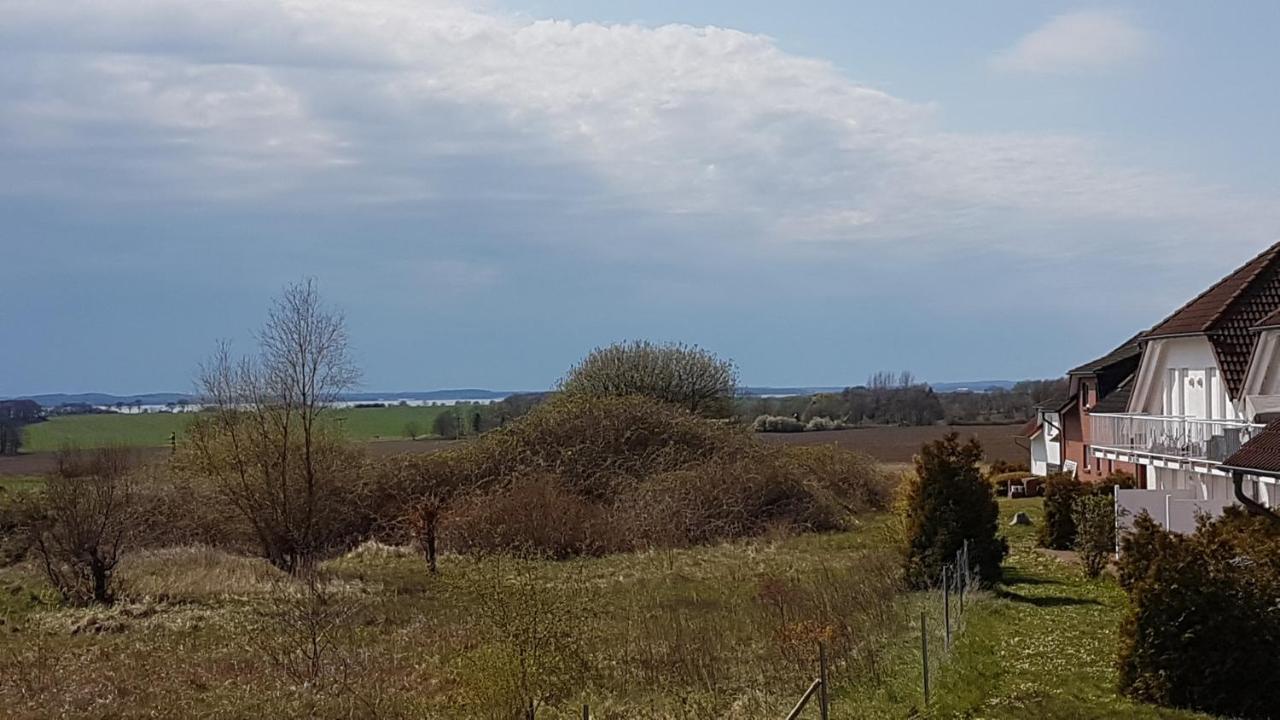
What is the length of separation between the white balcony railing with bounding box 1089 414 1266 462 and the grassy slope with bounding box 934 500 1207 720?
165 inches

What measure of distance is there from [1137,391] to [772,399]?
6607 cm

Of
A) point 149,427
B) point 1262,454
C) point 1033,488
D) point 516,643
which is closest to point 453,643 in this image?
point 516,643

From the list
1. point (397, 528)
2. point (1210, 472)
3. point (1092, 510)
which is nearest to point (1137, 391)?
point (1210, 472)

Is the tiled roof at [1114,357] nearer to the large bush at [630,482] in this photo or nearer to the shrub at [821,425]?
the large bush at [630,482]

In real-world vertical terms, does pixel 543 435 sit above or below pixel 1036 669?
above

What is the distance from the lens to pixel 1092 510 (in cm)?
2181

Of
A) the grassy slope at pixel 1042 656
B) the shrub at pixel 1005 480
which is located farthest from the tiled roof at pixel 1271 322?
the shrub at pixel 1005 480

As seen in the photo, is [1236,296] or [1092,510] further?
[1236,296]

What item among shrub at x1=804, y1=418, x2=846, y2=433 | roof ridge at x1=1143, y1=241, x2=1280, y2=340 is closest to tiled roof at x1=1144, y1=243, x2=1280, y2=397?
roof ridge at x1=1143, y1=241, x2=1280, y2=340

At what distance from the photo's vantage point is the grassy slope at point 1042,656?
→ 38.4ft

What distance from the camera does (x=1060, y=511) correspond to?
85.6 feet

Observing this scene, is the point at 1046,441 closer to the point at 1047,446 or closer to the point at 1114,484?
the point at 1047,446

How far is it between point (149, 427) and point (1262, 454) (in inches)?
2439

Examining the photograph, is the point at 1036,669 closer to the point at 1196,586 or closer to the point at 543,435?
the point at 1196,586
